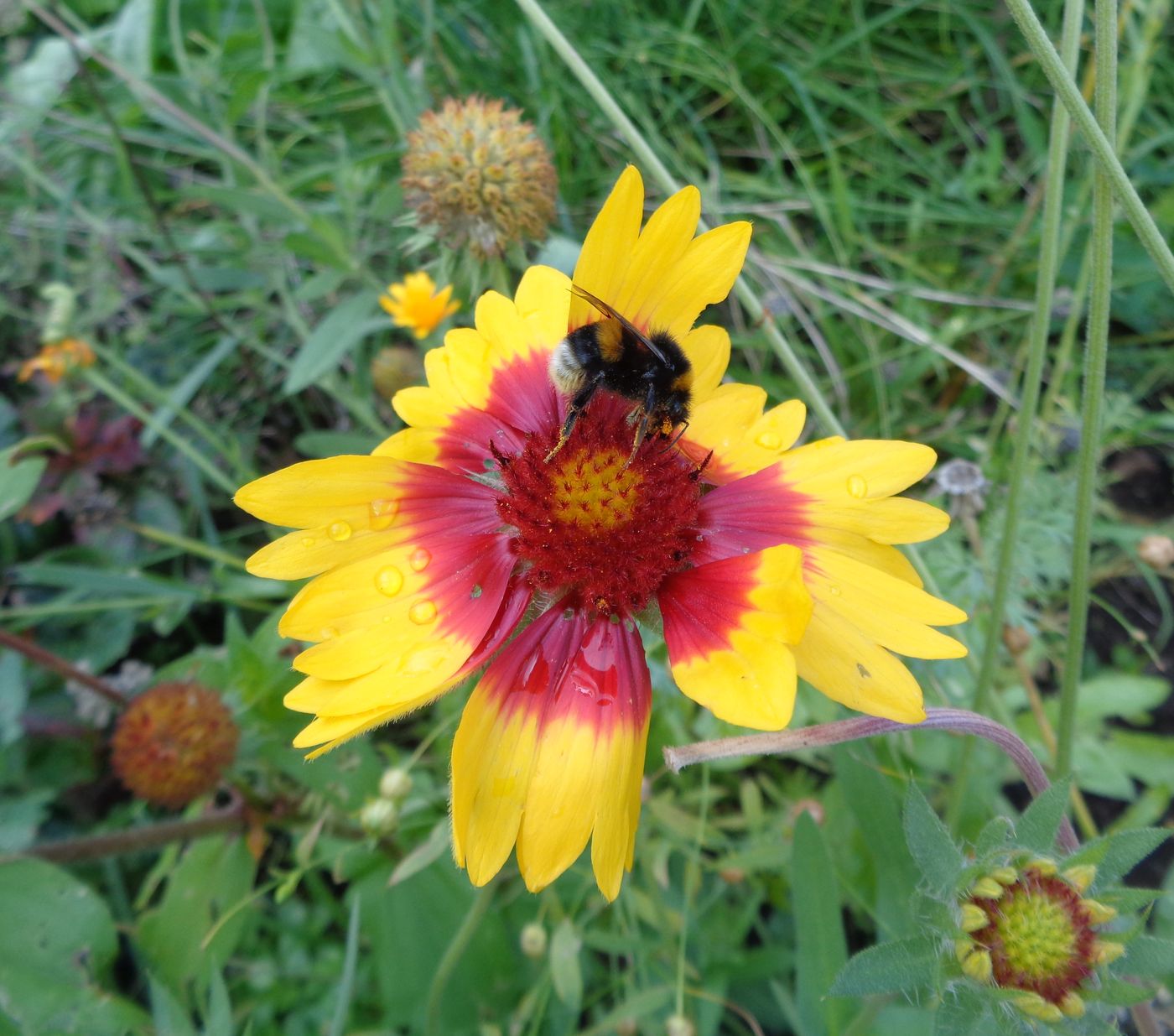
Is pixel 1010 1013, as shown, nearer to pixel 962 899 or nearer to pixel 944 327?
pixel 962 899

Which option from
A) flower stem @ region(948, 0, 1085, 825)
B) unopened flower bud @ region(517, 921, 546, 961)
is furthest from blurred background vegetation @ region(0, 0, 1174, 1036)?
flower stem @ region(948, 0, 1085, 825)

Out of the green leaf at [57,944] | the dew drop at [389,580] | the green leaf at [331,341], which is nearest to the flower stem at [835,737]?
the dew drop at [389,580]

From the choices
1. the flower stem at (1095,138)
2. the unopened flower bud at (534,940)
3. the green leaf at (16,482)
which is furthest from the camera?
the green leaf at (16,482)

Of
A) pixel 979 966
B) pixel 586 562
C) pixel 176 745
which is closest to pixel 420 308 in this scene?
pixel 586 562

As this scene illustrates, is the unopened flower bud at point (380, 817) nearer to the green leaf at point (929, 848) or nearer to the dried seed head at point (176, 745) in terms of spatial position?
the dried seed head at point (176, 745)

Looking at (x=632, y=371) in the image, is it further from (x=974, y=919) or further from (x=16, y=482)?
(x=16, y=482)

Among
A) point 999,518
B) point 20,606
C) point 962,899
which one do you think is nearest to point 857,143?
point 999,518
